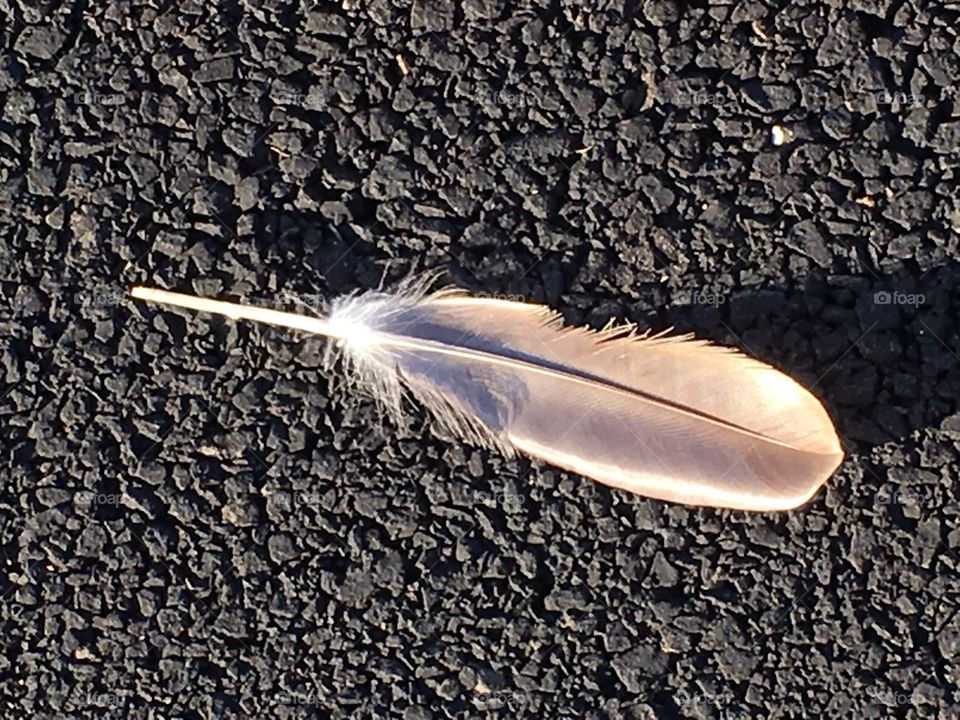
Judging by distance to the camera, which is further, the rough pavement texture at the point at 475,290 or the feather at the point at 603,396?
the rough pavement texture at the point at 475,290

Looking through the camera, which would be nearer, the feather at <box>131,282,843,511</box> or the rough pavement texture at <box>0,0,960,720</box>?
→ the feather at <box>131,282,843,511</box>

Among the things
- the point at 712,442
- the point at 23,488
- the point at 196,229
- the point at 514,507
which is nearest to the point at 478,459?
the point at 514,507

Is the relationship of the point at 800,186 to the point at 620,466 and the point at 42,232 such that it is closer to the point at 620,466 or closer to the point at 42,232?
the point at 620,466

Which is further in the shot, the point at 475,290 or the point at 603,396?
the point at 475,290
